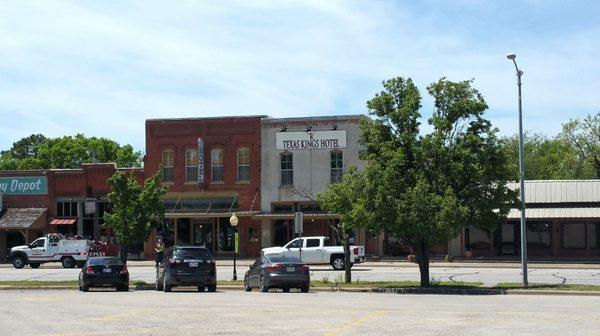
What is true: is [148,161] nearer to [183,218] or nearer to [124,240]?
[183,218]

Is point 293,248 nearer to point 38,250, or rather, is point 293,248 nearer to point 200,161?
point 200,161

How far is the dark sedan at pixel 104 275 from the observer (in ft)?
100

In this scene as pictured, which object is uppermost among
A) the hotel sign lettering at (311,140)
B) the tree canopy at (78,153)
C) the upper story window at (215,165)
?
the tree canopy at (78,153)

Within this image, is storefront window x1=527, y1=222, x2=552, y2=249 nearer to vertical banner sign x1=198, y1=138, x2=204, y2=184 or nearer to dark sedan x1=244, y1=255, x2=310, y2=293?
vertical banner sign x1=198, y1=138, x2=204, y2=184

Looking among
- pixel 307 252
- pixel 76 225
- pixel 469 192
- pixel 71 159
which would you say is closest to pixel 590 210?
pixel 307 252

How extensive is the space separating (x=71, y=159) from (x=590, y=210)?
62278mm

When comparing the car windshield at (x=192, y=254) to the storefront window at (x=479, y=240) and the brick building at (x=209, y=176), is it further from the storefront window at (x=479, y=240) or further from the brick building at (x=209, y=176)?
the storefront window at (x=479, y=240)

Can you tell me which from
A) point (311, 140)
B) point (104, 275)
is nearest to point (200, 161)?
point (311, 140)

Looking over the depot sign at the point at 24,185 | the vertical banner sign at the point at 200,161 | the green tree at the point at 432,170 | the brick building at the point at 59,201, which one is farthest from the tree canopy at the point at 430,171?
the depot sign at the point at 24,185

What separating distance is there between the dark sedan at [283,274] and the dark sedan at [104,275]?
17.3 ft

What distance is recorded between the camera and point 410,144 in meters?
30.0

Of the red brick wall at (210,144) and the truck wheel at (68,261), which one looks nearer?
the truck wheel at (68,261)

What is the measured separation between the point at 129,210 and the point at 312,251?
12329 millimetres

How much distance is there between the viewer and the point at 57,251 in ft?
167
